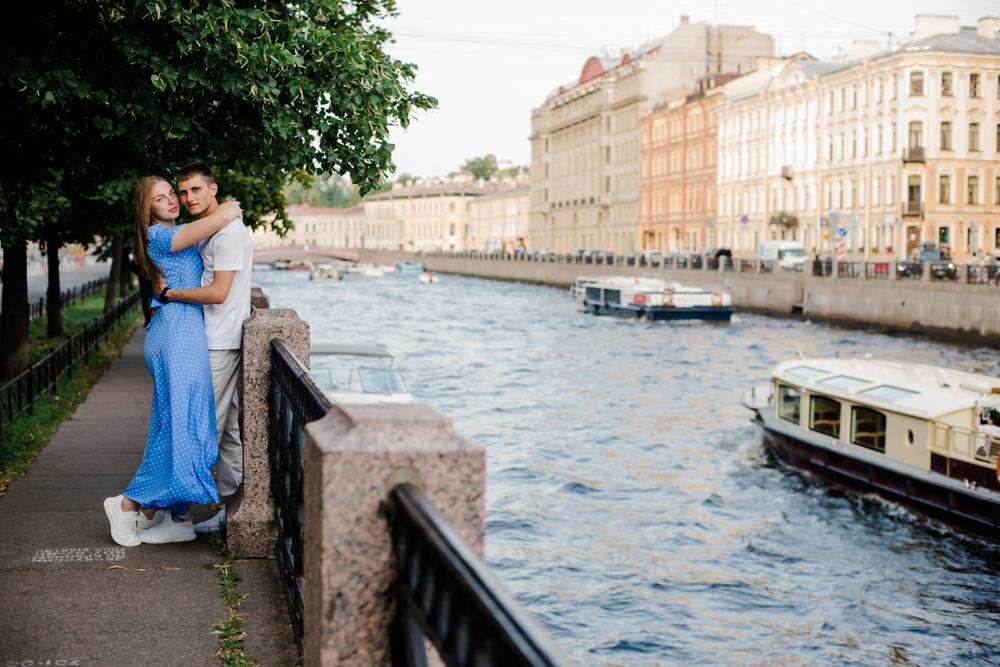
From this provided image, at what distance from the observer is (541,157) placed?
149 meters

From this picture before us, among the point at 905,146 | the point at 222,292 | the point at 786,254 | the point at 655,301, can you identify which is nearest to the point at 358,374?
the point at 222,292

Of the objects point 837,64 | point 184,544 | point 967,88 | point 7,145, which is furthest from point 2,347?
point 837,64

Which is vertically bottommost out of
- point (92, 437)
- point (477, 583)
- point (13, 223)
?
point (92, 437)

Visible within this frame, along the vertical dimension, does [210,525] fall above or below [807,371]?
above

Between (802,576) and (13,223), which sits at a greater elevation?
(13,223)

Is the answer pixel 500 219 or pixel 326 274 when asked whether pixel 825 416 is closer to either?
pixel 326 274

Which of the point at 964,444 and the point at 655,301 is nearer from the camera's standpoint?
the point at 964,444

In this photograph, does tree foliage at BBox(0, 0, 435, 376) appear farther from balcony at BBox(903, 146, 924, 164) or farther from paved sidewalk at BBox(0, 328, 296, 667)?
balcony at BBox(903, 146, 924, 164)

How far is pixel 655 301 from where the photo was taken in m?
60.8

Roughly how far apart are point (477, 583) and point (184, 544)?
14.3ft

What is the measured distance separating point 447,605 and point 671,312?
58.0m

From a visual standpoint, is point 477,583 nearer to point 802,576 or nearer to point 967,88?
point 802,576

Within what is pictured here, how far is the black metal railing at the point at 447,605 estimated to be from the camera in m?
2.40

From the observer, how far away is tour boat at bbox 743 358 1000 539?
711 inches
